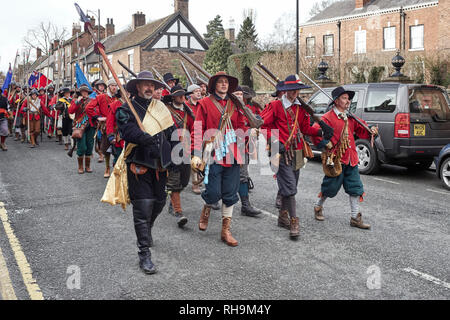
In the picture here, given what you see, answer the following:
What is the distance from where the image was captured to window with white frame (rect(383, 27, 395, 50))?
31.3 m

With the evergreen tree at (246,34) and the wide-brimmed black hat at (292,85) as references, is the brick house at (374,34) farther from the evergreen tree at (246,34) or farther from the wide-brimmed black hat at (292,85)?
the evergreen tree at (246,34)

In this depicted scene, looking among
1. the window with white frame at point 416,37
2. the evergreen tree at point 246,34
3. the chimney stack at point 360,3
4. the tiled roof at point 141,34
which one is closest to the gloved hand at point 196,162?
the window with white frame at point 416,37

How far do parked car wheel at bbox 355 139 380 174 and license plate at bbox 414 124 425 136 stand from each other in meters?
0.99

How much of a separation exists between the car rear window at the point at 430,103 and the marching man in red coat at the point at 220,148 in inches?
217

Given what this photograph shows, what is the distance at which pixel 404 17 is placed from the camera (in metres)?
30.2

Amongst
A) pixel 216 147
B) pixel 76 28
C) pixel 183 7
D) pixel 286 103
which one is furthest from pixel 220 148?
pixel 76 28

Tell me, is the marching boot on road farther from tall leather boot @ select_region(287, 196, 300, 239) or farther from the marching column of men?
tall leather boot @ select_region(287, 196, 300, 239)

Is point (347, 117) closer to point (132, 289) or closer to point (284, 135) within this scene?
point (284, 135)

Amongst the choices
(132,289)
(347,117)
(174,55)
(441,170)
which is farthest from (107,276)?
(174,55)

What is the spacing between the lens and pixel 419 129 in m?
9.61

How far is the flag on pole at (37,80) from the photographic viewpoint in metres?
19.7

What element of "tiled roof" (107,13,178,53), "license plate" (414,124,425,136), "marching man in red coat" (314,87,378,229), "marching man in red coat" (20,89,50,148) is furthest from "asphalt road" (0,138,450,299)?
"tiled roof" (107,13,178,53)

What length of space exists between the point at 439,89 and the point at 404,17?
74.1 feet

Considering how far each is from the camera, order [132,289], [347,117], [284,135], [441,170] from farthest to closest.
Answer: [441,170] < [347,117] < [284,135] < [132,289]
